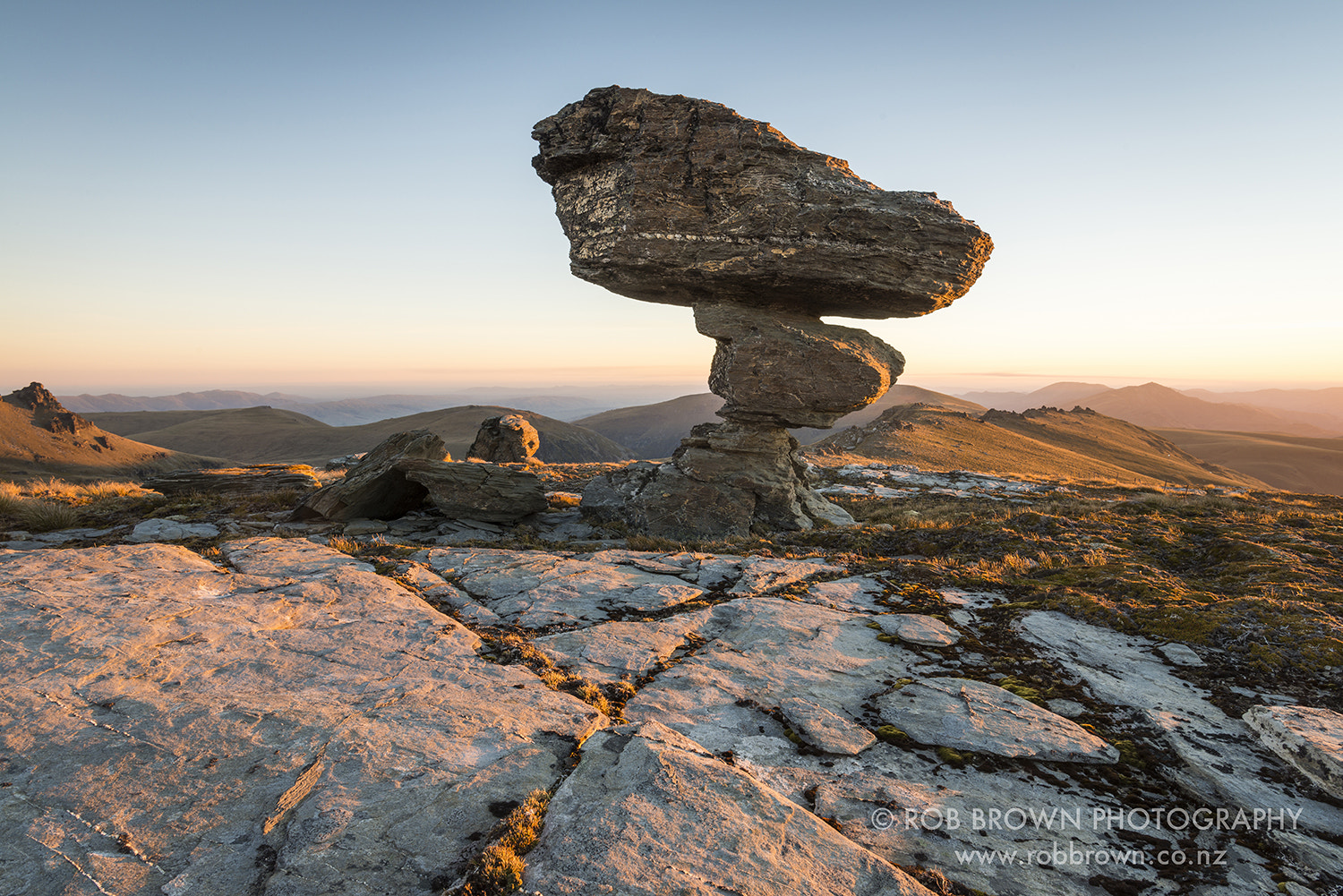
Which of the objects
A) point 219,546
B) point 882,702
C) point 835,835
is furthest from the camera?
point 219,546

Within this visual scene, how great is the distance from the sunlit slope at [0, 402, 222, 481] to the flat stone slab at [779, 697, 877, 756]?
95.3 meters

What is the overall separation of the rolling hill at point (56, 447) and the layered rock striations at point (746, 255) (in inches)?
3441

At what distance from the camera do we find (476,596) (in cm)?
1092

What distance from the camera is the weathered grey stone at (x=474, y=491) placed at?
716 inches

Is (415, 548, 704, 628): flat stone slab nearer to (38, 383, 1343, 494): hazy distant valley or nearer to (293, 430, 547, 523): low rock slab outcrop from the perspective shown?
(293, 430, 547, 523): low rock slab outcrop

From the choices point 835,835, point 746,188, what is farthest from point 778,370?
point 835,835

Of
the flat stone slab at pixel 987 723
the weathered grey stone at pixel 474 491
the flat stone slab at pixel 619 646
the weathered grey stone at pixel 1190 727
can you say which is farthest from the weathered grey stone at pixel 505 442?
the flat stone slab at pixel 987 723

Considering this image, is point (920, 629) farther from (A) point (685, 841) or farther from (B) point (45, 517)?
(B) point (45, 517)

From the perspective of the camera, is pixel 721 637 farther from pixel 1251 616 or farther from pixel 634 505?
pixel 634 505

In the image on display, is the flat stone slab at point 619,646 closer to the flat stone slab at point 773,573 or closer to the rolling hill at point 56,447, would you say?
the flat stone slab at point 773,573

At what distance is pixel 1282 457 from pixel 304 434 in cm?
23951

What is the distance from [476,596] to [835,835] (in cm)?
818

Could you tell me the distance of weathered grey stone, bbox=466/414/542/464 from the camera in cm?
3962

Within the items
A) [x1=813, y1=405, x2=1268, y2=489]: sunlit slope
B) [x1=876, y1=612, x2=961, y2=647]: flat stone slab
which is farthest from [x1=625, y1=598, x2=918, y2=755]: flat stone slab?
[x1=813, y1=405, x2=1268, y2=489]: sunlit slope
